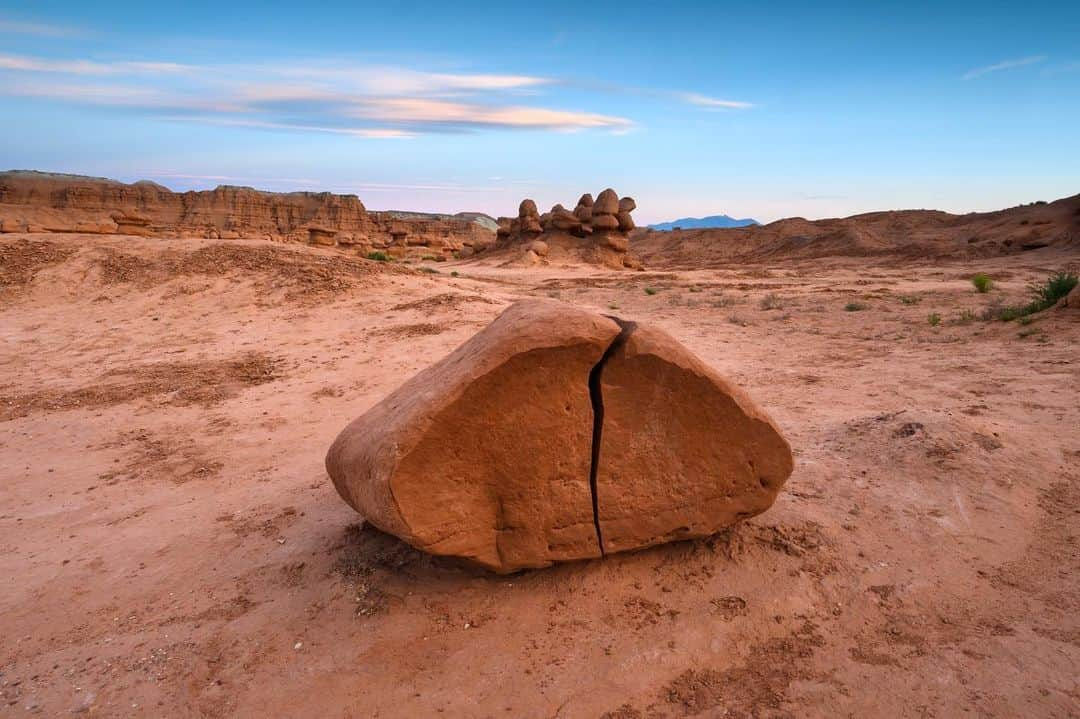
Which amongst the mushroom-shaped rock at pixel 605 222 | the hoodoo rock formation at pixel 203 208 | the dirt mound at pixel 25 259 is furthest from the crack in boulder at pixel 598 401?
the hoodoo rock formation at pixel 203 208

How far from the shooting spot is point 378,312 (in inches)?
407

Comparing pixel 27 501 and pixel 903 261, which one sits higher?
pixel 903 261

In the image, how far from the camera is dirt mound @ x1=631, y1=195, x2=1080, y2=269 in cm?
2408

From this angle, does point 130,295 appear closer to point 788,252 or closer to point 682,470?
point 682,470

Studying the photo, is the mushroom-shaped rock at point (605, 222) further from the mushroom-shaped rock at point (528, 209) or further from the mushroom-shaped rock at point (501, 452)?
the mushroom-shaped rock at point (501, 452)

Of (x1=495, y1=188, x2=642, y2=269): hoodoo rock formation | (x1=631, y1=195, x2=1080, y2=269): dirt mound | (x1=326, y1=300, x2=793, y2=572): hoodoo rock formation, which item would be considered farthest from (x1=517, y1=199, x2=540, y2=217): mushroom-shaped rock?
(x1=326, y1=300, x2=793, y2=572): hoodoo rock formation

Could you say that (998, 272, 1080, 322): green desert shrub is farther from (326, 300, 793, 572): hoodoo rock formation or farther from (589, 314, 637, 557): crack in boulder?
(589, 314, 637, 557): crack in boulder

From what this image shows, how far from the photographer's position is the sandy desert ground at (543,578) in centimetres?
242

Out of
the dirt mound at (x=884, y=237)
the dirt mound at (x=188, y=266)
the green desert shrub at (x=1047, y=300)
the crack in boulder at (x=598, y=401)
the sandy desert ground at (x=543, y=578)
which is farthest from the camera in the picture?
the dirt mound at (x=884, y=237)

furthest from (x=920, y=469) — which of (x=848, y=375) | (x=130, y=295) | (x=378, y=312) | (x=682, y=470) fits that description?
(x=130, y=295)

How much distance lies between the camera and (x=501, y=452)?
2.69 meters

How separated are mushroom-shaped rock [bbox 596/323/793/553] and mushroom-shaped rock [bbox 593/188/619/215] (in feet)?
78.7

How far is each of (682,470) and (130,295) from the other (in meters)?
11.4

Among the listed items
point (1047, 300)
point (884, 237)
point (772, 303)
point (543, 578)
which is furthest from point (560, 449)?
point (884, 237)
